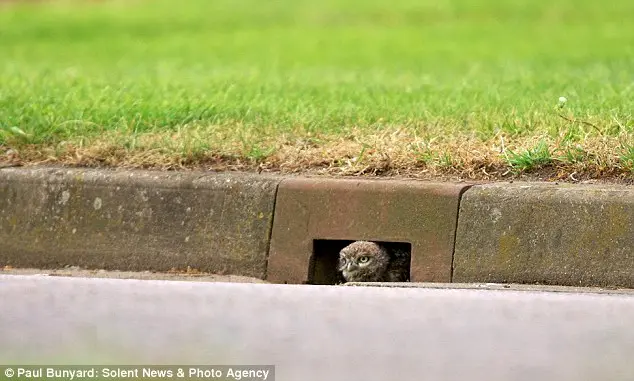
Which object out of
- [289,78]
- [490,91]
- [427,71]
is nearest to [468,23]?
[427,71]

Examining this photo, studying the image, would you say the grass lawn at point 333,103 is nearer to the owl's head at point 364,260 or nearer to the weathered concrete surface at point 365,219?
the weathered concrete surface at point 365,219

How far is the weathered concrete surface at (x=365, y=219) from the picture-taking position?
17.7ft

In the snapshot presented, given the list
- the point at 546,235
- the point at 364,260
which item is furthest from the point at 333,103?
the point at 546,235

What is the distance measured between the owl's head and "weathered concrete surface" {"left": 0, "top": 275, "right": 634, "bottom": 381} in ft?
0.84

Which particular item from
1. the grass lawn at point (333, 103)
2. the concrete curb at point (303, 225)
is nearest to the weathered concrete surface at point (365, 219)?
the concrete curb at point (303, 225)

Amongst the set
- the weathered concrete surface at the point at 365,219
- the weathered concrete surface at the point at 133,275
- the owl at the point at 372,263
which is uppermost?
the weathered concrete surface at the point at 365,219

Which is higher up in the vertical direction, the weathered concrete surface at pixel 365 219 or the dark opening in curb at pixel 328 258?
the weathered concrete surface at pixel 365 219

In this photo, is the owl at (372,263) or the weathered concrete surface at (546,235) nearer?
the weathered concrete surface at (546,235)

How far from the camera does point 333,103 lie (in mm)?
7098

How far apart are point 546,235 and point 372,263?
707mm

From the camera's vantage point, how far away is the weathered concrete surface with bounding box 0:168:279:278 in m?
5.66

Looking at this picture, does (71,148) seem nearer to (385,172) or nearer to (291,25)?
(385,172)

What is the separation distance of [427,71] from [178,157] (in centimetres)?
418

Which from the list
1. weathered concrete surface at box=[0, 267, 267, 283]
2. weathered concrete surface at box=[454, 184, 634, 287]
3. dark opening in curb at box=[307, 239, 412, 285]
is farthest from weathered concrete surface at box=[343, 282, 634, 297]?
weathered concrete surface at box=[0, 267, 267, 283]
